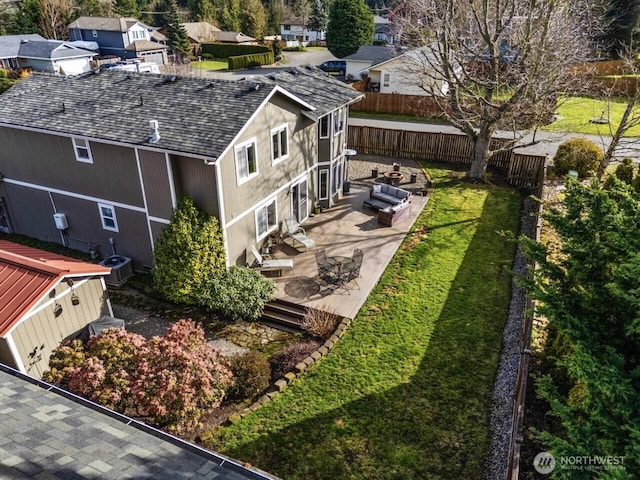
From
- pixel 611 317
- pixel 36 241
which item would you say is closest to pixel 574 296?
pixel 611 317

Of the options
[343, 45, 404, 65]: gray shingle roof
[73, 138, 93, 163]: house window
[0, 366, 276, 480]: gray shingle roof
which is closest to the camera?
[0, 366, 276, 480]: gray shingle roof

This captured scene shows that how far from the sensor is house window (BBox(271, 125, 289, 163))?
57.8ft

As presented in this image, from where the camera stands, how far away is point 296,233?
63.3 feet

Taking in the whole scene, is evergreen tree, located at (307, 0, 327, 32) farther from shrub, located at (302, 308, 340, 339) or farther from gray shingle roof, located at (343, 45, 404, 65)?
shrub, located at (302, 308, 340, 339)

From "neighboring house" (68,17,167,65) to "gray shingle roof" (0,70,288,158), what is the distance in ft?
165

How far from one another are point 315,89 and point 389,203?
6746mm

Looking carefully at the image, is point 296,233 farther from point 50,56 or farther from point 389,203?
point 50,56

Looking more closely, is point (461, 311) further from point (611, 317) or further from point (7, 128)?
point (7, 128)

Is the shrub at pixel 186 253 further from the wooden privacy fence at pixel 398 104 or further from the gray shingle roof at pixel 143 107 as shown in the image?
the wooden privacy fence at pixel 398 104

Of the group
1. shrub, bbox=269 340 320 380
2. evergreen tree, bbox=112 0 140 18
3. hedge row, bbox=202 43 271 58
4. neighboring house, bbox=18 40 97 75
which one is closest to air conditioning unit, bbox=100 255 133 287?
shrub, bbox=269 340 320 380

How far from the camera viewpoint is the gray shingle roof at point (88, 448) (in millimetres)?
5758

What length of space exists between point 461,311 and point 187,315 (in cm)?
948

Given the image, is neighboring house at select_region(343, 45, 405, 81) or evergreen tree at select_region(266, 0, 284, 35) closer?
neighboring house at select_region(343, 45, 405, 81)

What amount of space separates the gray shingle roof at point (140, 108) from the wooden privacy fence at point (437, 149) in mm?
14780
